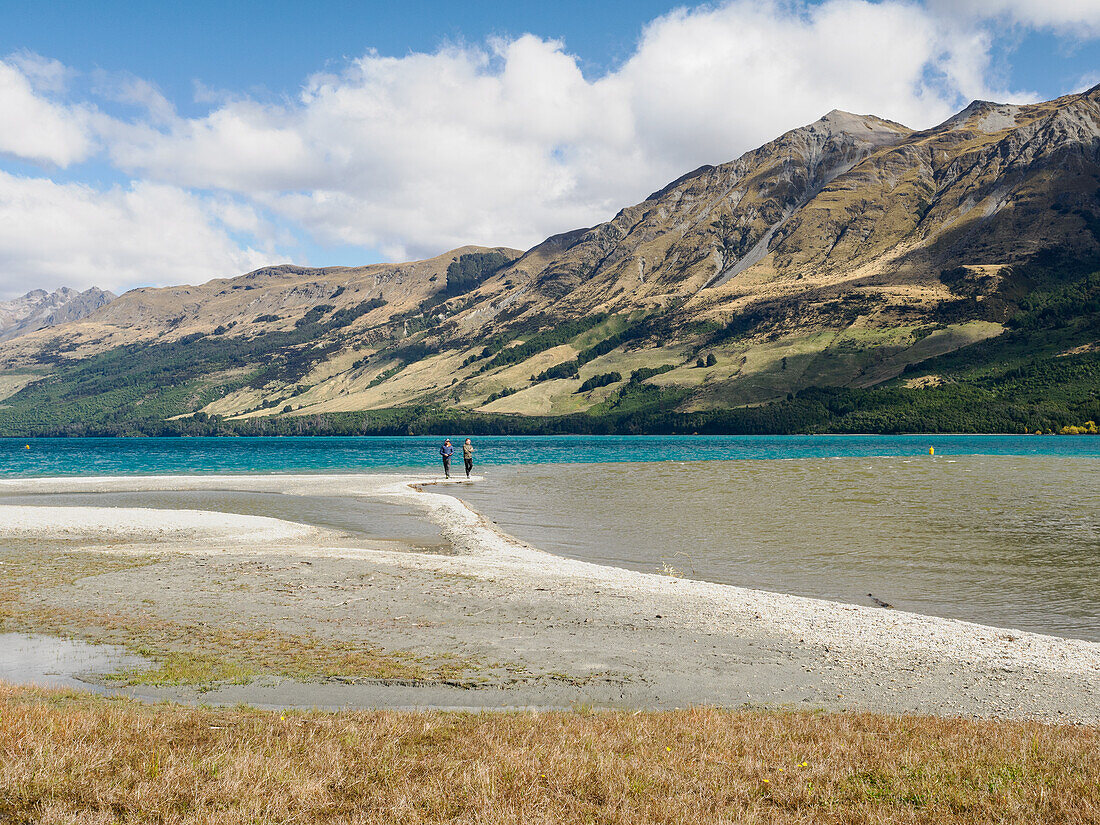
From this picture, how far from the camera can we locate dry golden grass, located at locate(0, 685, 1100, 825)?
7875 mm

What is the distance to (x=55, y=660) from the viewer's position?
16000 millimetres

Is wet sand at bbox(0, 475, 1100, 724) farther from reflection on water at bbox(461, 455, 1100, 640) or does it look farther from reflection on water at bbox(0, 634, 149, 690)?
reflection on water at bbox(461, 455, 1100, 640)

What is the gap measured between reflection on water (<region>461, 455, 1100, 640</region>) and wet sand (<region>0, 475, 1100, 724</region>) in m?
4.34

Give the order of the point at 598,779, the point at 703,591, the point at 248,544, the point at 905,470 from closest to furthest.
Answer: the point at 598,779, the point at 703,591, the point at 248,544, the point at 905,470

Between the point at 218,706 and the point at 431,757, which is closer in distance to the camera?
the point at 431,757

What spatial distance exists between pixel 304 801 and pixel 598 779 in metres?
3.48

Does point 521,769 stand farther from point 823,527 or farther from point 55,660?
point 823,527

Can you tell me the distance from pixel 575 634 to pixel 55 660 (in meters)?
12.2

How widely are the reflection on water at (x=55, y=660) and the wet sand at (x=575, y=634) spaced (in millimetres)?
2235

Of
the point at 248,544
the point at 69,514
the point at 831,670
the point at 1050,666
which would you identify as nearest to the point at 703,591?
the point at 831,670

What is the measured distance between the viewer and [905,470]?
99125 millimetres

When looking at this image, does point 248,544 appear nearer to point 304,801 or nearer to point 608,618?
point 608,618

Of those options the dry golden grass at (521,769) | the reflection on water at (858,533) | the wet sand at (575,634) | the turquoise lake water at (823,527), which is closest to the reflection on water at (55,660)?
the wet sand at (575,634)

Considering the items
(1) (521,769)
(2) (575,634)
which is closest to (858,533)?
(2) (575,634)
